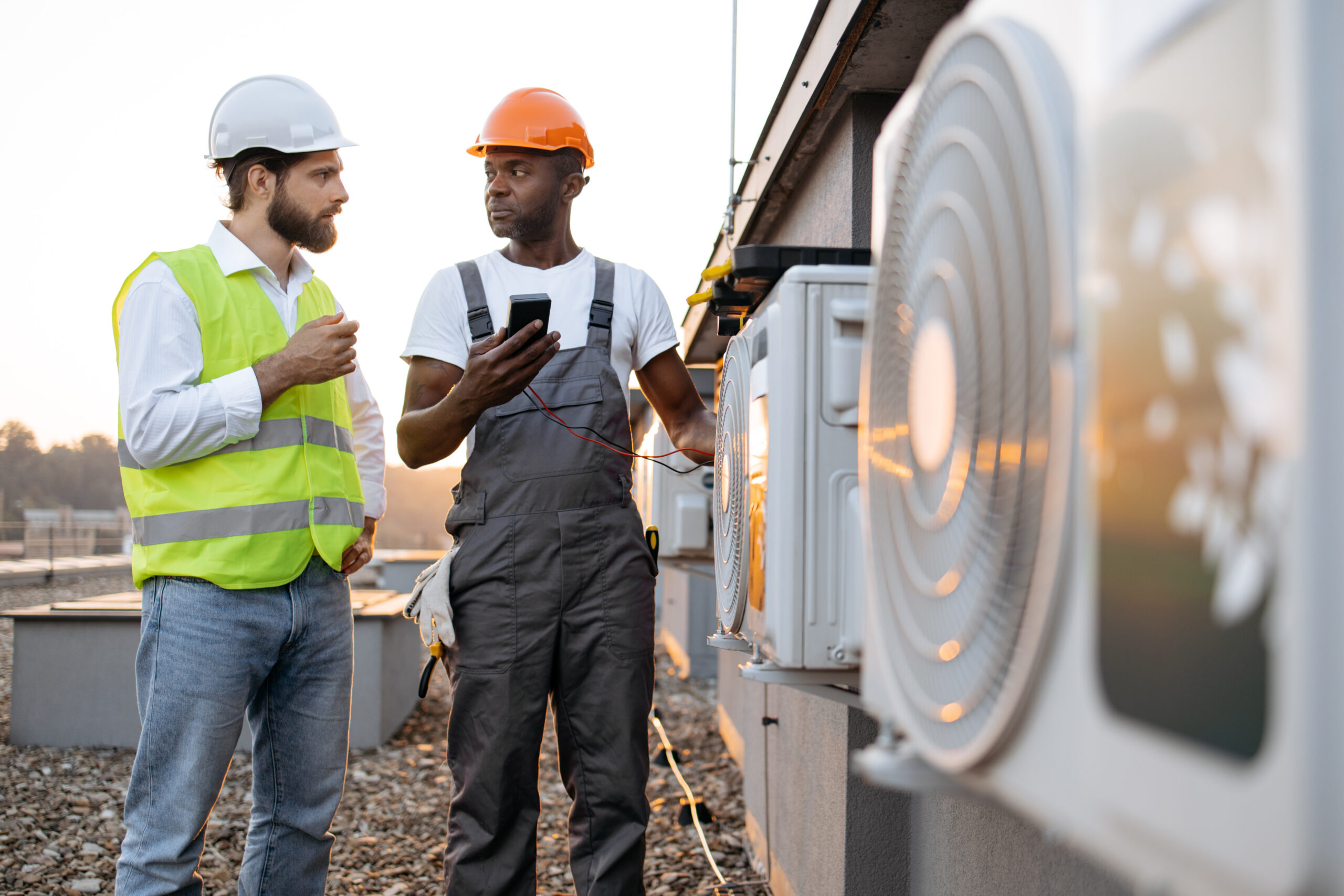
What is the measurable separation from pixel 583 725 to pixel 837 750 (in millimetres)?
629

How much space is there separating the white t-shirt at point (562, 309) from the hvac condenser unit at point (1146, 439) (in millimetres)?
1692

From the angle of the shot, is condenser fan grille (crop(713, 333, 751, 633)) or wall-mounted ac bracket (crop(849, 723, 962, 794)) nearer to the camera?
wall-mounted ac bracket (crop(849, 723, 962, 794))

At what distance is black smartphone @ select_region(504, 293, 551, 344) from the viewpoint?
2.08 m

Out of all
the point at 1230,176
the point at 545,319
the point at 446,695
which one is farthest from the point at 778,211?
the point at 446,695

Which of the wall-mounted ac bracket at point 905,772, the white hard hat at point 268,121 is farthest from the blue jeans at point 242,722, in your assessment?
the wall-mounted ac bracket at point 905,772

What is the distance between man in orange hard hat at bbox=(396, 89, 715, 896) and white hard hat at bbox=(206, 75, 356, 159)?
16.3 inches

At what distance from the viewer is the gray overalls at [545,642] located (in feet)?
7.51

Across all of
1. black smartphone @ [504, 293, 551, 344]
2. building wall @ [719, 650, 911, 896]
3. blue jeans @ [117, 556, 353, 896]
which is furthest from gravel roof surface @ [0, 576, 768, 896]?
black smartphone @ [504, 293, 551, 344]

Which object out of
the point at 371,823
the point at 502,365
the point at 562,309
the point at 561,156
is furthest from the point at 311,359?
the point at 371,823

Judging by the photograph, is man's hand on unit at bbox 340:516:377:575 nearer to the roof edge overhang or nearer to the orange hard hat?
the orange hard hat

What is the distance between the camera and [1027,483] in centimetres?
67

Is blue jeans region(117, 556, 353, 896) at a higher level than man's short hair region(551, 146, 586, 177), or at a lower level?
lower

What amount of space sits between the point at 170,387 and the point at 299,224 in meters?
0.52

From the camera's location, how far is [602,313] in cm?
245
